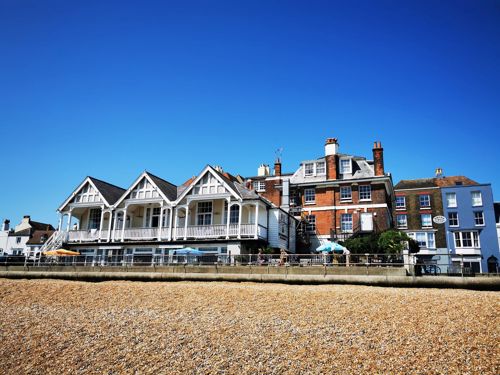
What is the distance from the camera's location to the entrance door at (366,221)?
36.2m

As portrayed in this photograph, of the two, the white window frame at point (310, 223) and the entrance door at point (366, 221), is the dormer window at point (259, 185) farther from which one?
the entrance door at point (366, 221)

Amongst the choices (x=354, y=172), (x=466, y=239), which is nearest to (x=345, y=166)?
(x=354, y=172)

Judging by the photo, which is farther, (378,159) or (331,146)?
(331,146)

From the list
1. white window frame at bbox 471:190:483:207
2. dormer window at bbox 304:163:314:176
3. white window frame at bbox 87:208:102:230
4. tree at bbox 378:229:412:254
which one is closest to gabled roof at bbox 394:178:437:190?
white window frame at bbox 471:190:483:207

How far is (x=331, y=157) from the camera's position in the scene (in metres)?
40.4

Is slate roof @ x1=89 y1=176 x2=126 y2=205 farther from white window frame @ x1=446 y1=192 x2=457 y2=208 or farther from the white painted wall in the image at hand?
the white painted wall

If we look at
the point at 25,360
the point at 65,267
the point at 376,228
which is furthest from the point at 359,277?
the point at 65,267

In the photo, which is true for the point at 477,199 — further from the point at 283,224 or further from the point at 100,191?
the point at 100,191

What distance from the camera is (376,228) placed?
3641 centimetres

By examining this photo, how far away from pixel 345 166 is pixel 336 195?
3.07 m

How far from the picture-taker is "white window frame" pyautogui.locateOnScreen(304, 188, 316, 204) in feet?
131

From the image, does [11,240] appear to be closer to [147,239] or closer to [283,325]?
[147,239]

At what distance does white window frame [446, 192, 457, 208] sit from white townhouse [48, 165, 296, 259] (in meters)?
21.6

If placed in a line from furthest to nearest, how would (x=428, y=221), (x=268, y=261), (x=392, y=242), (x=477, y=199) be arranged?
(x=428, y=221)
(x=477, y=199)
(x=392, y=242)
(x=268, y=261)
